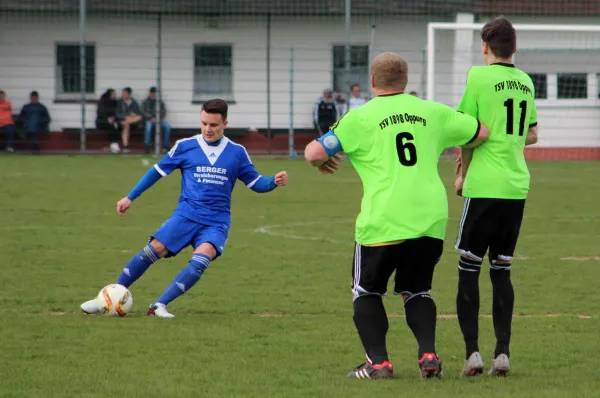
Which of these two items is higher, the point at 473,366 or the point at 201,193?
the point at 201,193

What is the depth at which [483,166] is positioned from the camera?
21.8 feet

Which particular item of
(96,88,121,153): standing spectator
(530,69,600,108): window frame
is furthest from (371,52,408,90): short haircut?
(96,88,121,153): standing spectator

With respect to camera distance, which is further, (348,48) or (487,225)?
(348,48)

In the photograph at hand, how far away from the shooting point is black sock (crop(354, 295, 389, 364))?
21.3 feet

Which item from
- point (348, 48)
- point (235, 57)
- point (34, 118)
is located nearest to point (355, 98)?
point (348, 48)

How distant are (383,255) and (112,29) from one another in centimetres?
2808

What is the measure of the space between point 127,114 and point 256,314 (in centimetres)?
2256

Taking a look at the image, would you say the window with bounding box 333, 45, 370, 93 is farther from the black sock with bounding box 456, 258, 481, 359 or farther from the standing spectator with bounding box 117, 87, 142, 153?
the black sock with bounding box 456, 258, 481, 359

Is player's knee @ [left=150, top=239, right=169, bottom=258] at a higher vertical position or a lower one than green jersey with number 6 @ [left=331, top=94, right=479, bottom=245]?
lower

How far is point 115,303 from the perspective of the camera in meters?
8.95

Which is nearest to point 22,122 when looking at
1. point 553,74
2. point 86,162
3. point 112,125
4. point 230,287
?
point 112,125

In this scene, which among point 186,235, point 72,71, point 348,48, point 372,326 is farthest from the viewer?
point 72,71

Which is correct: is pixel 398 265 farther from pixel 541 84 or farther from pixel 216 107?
pixel 541 84

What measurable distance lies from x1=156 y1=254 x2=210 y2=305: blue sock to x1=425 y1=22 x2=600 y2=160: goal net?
2230 cm
